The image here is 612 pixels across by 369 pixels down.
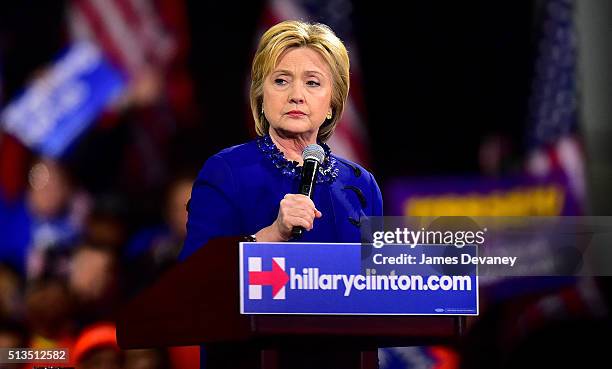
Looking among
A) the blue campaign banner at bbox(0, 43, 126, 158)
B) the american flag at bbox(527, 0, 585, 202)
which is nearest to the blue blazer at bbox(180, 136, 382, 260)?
the blue campaign banner at bbox(0, 43, 126, 158)

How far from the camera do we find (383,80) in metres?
4.19

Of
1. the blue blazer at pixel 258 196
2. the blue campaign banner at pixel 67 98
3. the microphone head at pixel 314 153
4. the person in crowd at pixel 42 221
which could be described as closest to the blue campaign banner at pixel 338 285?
the microphone head at pixel 314 153

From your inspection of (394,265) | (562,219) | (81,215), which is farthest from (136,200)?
(394,265)

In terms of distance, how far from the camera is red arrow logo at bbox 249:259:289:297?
2014mm

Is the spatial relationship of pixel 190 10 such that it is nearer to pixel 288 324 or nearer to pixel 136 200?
pixel 136 200

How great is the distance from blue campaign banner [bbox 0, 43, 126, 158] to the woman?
5.29 ft

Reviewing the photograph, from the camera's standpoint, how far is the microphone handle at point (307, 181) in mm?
2115

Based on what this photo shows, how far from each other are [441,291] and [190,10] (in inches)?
93.2

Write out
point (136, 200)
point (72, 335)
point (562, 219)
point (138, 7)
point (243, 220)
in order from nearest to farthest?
point (243, 220) → point (72, 335) → point (562, 219) → point (136, 200) → point (138, 7)

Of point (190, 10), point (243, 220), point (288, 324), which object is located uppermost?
point (190, 10)

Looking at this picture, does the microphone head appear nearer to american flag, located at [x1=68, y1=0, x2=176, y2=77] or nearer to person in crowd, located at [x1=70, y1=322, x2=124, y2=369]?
person in crowd, located at [x1=70, y1=322, x2=124, y2=369]

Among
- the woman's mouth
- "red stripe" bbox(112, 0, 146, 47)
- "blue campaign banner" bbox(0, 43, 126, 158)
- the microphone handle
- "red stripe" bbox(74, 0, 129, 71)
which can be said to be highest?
"red stripe" bbox(112, 0, 146, 47)

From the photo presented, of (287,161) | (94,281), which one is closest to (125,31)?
(94,281)

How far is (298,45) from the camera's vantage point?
2547mm
